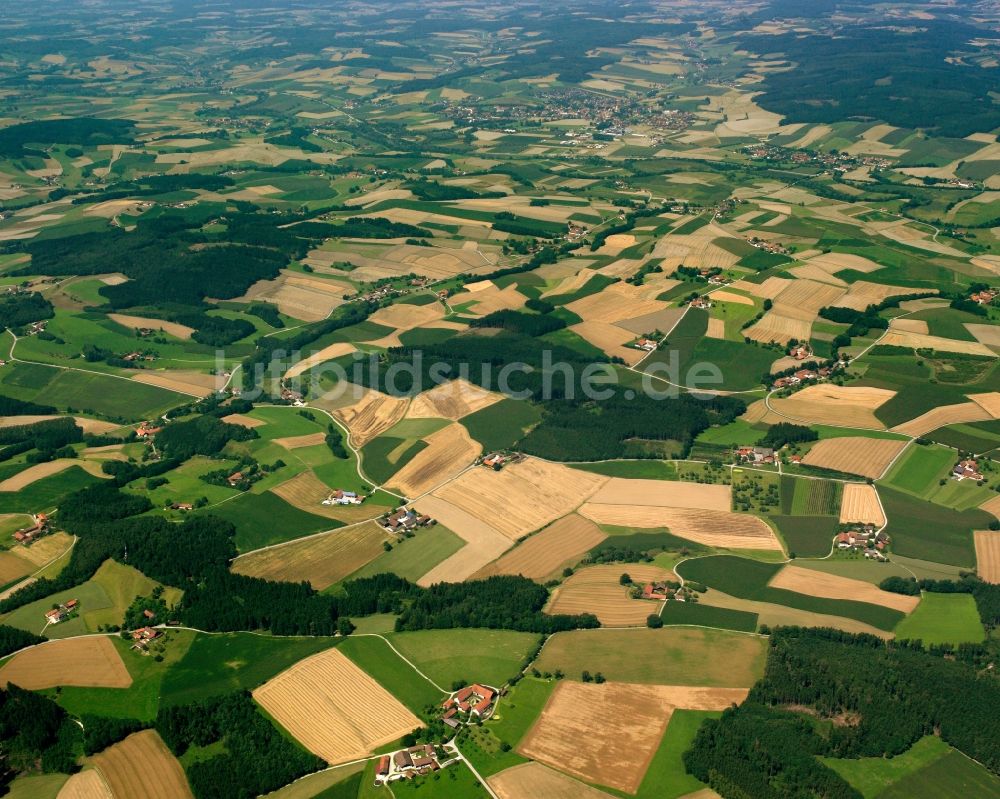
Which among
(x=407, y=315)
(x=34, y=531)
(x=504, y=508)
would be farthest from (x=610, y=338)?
(x=34, y=531)

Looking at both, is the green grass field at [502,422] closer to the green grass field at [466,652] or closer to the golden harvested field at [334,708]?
the green grass field at [466,652]

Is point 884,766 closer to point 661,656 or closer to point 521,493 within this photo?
point 661,656

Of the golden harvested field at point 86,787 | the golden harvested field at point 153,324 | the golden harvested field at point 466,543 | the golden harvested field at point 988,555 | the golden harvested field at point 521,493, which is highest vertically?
the golden harvested field at point 988,555

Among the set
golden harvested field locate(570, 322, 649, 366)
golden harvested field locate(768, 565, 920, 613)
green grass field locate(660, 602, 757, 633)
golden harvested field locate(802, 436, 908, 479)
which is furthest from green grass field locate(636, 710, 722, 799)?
golden harvested field locate(570, 322, 649, 366)

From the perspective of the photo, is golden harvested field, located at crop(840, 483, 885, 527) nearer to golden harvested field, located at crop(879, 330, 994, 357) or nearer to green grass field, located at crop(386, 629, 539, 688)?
green grass field, located at crop(386, 629, 539, 688)

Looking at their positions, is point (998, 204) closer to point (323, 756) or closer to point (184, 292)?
point (184, 292)

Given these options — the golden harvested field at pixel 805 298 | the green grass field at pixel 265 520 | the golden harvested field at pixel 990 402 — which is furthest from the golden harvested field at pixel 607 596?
the golden harvested field at pixel 805 298
